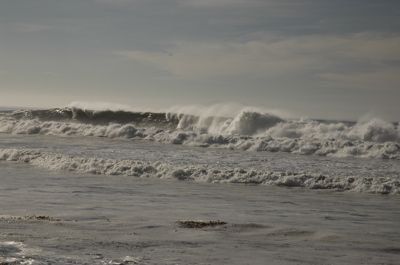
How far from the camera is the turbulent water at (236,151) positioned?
14.3 metres

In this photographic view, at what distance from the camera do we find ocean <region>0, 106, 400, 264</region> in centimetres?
622

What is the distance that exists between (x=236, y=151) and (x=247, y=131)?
9.55 m

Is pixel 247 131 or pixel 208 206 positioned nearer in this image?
pixel 208 206

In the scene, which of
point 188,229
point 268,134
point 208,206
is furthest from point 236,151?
point 188,229

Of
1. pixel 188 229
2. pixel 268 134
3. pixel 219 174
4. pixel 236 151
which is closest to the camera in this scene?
pixel 188 229

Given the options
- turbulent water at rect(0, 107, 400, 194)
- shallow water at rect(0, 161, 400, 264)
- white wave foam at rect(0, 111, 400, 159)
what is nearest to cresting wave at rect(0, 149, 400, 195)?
turbulent water at rect(0, 107, 400, 194)

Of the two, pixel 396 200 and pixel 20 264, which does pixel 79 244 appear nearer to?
pixel 20 264

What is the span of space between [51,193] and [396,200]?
25.2ft

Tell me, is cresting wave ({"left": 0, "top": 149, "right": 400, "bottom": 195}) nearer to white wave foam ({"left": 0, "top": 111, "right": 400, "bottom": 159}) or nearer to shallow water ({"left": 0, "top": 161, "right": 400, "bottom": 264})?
shallow water ({"left": 0, "top": 161, "right": 400, "bottom": 264})

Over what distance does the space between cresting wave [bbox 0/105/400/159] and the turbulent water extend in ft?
0.16

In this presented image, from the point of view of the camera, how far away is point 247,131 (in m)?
32.2

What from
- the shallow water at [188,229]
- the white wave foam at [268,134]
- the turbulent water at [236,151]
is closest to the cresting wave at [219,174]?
the turbulent water at [236,151]

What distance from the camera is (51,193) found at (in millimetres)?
11289

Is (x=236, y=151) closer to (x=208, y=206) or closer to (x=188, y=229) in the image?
(x=208, y=206)
